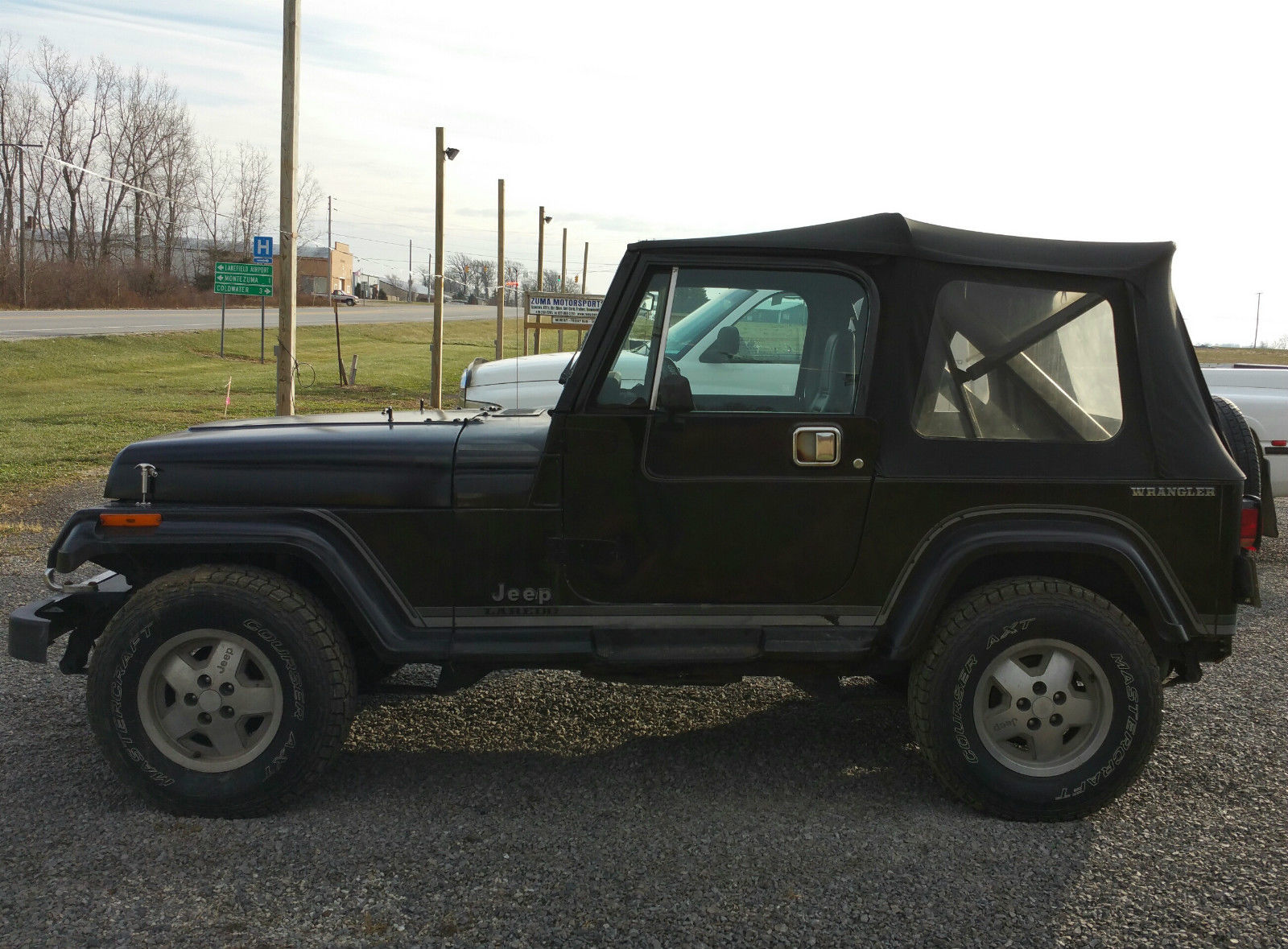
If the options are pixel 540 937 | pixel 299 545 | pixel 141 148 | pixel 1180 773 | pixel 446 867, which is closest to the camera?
pixel 540 937

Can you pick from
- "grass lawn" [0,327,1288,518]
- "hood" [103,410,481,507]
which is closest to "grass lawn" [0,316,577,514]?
"grass lawn" [0,327,1288,518]

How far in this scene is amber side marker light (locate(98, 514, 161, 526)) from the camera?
144 inches

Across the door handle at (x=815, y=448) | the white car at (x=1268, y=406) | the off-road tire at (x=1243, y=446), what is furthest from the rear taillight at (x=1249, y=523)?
the white car at (x=1268, y=406)

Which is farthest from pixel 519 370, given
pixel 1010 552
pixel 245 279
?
pixel 245 279

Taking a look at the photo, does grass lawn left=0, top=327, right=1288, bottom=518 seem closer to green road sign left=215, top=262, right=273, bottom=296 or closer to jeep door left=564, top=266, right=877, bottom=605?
green road sign left=215, top=262, right=273, bottom=296

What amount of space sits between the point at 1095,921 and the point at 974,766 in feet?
2.25

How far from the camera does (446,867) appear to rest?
3289 mm

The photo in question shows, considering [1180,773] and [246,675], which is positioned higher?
[246,675]

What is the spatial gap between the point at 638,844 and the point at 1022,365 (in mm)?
2056

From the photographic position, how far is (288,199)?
13.6m

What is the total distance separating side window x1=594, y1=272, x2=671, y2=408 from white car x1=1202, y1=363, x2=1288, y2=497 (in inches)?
240

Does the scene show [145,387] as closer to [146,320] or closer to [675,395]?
[146,320]

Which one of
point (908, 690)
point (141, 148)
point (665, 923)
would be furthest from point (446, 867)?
point (141, 148)

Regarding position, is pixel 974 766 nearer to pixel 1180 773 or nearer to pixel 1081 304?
pixel 1180 773
